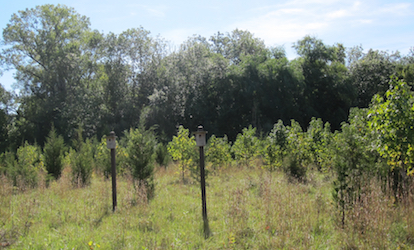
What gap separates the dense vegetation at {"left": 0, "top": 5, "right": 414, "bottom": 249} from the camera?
532 centimetres

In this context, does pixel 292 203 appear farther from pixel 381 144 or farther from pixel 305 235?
pixel 381 144

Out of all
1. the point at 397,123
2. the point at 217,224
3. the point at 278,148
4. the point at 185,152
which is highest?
the point at 397,123

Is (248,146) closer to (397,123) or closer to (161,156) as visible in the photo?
(161,156)

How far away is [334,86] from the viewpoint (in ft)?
84.0

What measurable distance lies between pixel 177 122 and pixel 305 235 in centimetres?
2244

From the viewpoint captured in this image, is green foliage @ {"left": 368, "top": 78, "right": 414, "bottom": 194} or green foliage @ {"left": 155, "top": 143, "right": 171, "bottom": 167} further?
green foliage @ {"left": 155, "top": 143, "right": 171, "bottom": 167}

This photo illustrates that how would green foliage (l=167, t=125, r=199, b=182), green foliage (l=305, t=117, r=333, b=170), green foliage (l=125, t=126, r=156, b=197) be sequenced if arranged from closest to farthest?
green foliage (l=125, t=126, r=156, b=197)
green foliage (l=305, t=117, r=333, b=170)
green foliage (l=167, t=125, r=199, b=182)

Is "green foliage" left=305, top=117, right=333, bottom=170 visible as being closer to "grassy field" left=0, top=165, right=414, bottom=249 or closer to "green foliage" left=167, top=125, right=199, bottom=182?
"grassy field" left=0, top=165, right=414, bottom=249

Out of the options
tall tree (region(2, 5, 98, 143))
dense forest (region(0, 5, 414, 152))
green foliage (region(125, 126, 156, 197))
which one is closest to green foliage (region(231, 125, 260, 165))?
green foliage (region(125, 126, 156, 197))

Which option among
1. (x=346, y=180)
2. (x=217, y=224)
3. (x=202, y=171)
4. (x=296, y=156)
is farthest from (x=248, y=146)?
(x=346, y=180)

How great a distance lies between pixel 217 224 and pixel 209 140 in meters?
6.75

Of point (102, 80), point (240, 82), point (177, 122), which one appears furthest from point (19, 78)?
point (240, 82)

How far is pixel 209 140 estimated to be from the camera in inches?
496

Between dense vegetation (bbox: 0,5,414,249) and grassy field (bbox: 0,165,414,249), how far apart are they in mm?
34
